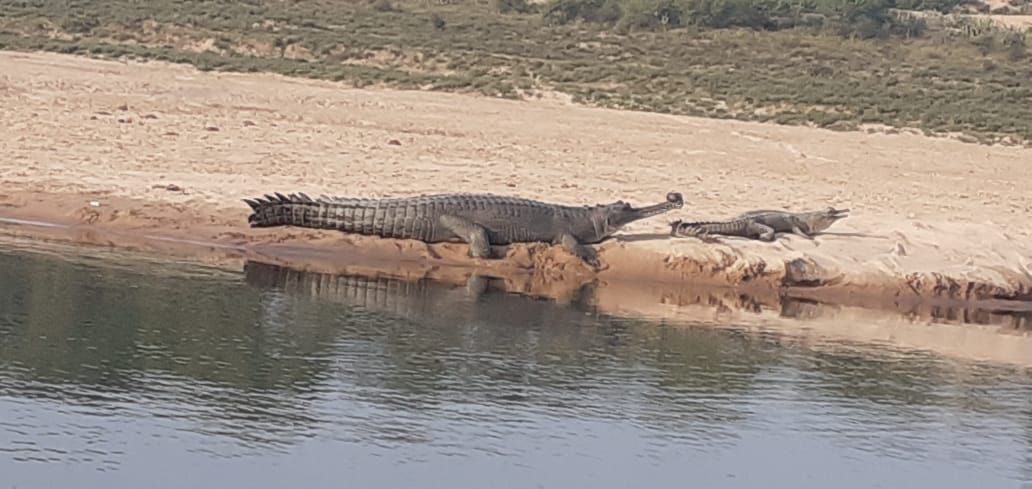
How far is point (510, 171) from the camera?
18062 mm

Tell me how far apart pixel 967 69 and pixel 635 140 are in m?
17.4

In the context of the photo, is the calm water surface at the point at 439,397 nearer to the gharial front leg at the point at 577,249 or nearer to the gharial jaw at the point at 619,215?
the gharial front leg at the point at 577,249

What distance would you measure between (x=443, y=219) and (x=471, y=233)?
273 mm

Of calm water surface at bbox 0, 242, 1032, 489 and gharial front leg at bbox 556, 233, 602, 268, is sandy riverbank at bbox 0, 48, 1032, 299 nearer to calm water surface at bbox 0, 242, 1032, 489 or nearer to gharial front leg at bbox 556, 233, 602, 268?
gharial front leg at bbox 556, 233, 602, 268

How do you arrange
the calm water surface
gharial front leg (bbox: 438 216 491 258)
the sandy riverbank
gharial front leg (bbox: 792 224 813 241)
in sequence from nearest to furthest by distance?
the calm water surface < gharial front leg (bbox: 438 216 491 258) < the sandy riverbank < gharial front leg (bbox: 792 224 813 241)

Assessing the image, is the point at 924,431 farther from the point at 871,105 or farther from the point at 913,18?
the point at 913,18

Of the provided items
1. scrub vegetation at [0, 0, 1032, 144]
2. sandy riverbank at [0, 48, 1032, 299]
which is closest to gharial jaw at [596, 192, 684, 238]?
sandy riverbank at [0, 48, 1032, 299]

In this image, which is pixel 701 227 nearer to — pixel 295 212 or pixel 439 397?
pixel 295 212

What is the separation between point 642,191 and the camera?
17.5m

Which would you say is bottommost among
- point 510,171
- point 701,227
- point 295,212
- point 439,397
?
point 439,397

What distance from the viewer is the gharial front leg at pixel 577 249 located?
13.9 metres

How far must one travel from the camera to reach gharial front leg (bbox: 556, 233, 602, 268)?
45.7 feet

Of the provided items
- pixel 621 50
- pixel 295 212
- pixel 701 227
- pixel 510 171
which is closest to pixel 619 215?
pixel 701 227

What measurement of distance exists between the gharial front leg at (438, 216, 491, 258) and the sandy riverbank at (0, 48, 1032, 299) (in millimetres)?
138
